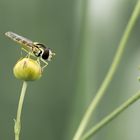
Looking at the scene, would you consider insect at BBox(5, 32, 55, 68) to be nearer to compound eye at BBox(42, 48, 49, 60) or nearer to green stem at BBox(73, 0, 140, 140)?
compound eye at BBox(42, 48, 49, 60)

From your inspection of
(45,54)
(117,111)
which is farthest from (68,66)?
(117,111)

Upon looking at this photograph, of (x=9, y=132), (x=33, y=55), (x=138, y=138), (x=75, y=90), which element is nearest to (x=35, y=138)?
(x=9, y=132)

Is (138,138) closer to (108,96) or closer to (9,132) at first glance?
(108,96)

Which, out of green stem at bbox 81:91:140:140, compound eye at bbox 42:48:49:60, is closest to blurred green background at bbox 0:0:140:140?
compound eye at bbox 42:48:49:60

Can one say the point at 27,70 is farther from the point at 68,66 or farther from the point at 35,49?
the point at 68,66

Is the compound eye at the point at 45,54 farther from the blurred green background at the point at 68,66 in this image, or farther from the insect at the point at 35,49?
the blurred green background at the point at 68,66
